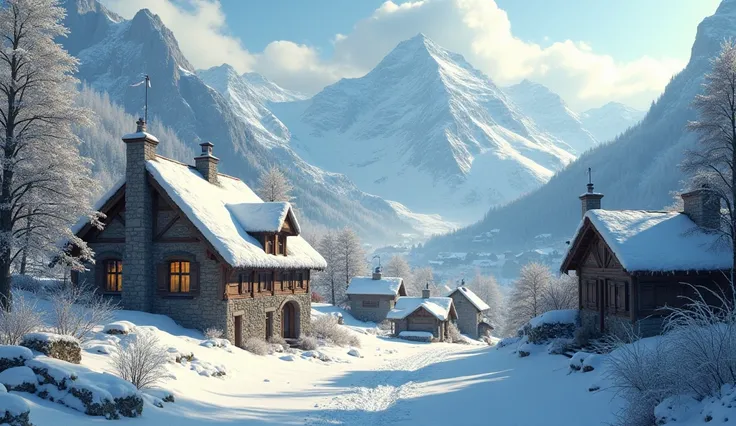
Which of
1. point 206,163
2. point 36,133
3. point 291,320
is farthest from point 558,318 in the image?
point 36,133

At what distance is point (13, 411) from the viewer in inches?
365

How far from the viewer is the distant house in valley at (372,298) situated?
64750 millimetres

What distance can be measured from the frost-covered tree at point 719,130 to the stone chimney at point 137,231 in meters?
24.4

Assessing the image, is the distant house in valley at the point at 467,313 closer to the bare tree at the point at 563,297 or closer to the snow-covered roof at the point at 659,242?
the bare tree at the point at 563,297

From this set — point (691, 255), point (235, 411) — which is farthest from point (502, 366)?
point (235, 411)

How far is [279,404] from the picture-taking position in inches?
662

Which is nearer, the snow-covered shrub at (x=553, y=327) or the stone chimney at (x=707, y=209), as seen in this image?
the stone chimney at (x=707, y=209)

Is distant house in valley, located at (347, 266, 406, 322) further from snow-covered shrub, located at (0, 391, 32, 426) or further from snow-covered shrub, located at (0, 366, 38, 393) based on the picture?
snow-covered shrub, located at (0, 391, 32, 426)

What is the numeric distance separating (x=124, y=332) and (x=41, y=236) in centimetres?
465

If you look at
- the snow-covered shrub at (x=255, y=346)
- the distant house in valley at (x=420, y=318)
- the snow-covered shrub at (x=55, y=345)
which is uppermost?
the snow-covered shrub at (x=55, y=345)

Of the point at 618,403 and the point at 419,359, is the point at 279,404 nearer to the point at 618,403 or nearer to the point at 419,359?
the point at 618,403

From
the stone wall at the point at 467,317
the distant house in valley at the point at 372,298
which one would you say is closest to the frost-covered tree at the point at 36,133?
the distant house in valley at the point at 372,298

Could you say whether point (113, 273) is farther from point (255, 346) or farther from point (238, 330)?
point (255, 346)

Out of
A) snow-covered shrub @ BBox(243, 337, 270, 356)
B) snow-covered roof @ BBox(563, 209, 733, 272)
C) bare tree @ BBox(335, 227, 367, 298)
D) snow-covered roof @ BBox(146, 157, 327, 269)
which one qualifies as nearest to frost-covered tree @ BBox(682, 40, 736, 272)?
snow-covered roof @ BBox(563, 209, 733, 272)
